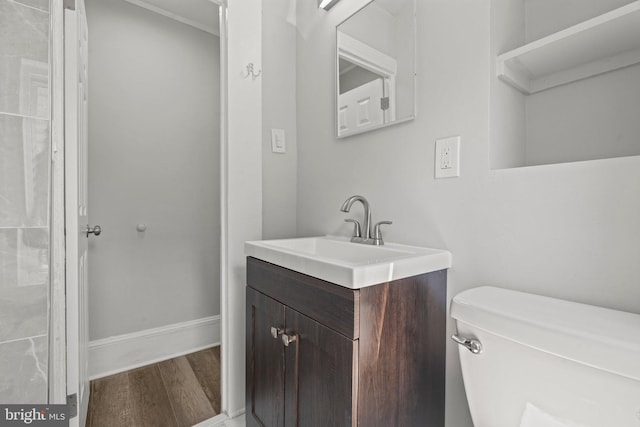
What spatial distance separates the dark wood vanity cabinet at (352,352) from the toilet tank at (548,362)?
0.15m

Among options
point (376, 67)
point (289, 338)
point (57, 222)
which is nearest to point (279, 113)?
point (376, 67)

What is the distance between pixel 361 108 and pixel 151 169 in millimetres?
1462

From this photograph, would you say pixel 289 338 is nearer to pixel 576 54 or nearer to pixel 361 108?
pixel 361 108

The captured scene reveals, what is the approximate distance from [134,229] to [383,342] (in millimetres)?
1777

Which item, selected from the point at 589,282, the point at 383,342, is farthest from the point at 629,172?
the point at 383,342

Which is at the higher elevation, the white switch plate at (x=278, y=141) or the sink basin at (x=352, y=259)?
the white switch plate at (x=278, y=141)

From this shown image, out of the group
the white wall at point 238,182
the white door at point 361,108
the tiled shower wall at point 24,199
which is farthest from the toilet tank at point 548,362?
the tiled shower wall at point 24,199

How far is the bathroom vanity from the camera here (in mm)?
745

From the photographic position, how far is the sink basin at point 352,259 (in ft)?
2.44

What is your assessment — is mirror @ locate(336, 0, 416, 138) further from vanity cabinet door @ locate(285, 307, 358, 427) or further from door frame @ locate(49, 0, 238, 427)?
door frame @ locate(49, 0, 238, 427)

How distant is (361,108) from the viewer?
1.32m

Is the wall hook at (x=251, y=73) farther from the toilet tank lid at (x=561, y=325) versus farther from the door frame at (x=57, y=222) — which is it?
the toilet tank lid at (x=561, y=325)

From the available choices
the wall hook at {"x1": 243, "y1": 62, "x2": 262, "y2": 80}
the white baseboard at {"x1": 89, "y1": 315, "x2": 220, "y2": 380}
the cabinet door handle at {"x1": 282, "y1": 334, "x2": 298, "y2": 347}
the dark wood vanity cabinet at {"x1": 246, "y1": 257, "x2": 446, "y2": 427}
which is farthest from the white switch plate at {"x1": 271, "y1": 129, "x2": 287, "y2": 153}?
the white baseboard at {"x1": 89, "y1": 315, "x2": 220, "y2": 380}

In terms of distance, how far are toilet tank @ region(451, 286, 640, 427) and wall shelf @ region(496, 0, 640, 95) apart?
0.68m
